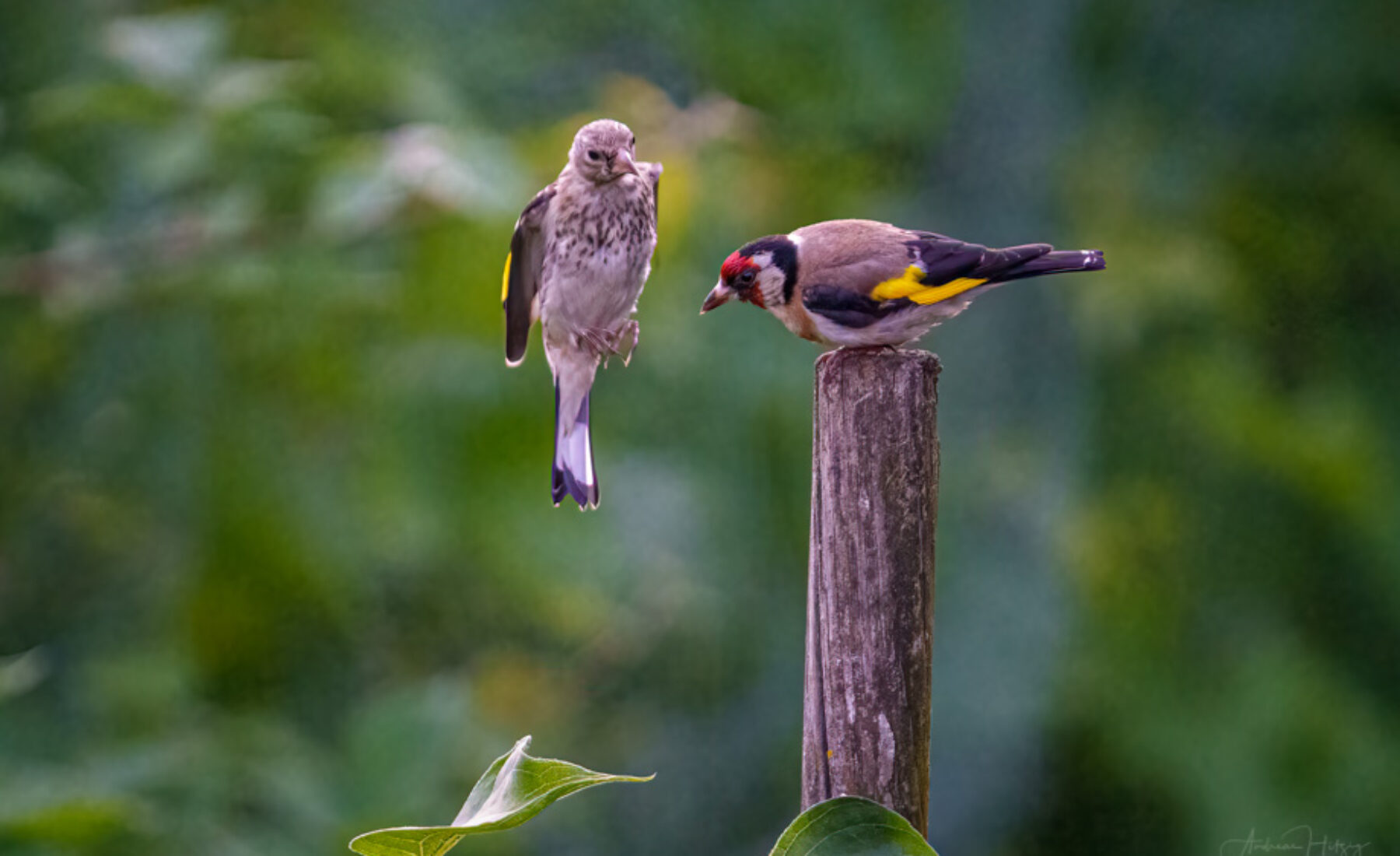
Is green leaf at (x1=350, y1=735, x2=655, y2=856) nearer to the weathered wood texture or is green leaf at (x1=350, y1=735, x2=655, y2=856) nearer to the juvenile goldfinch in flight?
the weathered wood texture

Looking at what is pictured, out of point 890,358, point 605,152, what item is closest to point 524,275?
point 605,152

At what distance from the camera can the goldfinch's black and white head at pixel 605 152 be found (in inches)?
83.0

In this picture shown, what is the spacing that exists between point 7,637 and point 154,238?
4.36ft

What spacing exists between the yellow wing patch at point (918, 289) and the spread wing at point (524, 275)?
2.05ft

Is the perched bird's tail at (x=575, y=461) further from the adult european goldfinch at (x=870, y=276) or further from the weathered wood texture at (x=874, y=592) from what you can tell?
the weathered wood texture at (x=874, y=592)

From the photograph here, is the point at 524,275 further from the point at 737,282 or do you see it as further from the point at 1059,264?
the point at 1059,264

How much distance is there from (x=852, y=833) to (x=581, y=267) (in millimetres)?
1150

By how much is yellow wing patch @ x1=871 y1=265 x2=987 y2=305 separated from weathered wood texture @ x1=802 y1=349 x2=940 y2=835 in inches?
16.7

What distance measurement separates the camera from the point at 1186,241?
410cm

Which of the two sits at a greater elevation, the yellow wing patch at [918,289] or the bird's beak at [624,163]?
the bird's beak at [624,163]

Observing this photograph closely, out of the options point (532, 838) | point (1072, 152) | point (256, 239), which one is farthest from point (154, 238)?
point (1072, 152)

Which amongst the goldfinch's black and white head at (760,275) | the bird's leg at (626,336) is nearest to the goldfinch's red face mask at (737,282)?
the goldfinch's black and white head at (760,275)

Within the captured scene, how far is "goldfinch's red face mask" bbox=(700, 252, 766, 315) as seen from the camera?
2.32 metres

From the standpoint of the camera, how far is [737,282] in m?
2.34
